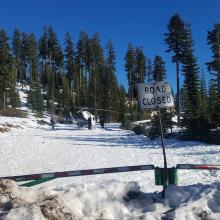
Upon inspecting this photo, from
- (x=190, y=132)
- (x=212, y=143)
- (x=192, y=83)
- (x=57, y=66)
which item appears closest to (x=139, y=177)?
(x=212, y=143)

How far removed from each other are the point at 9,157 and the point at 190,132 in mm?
12290

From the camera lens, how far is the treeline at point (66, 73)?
222ft

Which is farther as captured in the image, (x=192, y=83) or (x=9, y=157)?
(x=192, y=83)

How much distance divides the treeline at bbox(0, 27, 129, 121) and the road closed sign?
2213 inches

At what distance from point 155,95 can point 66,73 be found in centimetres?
8173

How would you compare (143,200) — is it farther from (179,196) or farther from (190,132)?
(190,132)

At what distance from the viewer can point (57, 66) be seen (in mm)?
91250

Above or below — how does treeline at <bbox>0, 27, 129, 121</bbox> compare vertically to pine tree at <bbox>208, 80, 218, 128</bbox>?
above

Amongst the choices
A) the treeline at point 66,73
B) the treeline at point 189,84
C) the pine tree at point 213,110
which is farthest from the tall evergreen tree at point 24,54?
the pine tree at point 213,110

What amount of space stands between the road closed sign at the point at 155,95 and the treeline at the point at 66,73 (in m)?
56.2

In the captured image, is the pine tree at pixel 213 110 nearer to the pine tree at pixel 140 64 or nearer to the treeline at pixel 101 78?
the treeline at pixel 101 78

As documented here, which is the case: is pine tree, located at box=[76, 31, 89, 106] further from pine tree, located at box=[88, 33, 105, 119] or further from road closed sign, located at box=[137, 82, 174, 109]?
road closed sign, located at box=[137, 82, 174, 109]

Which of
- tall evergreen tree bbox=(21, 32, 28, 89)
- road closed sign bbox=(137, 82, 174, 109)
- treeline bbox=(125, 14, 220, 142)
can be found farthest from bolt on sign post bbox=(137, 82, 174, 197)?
tall evergreen tree bbox=(21, 32, 28, 89)

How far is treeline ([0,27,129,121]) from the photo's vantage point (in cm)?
6775
